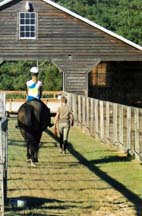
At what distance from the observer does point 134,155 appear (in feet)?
60.2

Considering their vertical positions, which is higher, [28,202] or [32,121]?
[32,121]

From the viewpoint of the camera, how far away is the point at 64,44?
3956 centimetres

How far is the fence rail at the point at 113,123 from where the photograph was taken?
1820cm

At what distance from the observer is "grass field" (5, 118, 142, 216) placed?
10852mm

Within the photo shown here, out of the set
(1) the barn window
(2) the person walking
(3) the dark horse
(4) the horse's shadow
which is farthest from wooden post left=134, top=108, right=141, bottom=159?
(1) the barn window

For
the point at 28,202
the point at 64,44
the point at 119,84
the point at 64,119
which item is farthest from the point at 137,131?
the point at 119,84

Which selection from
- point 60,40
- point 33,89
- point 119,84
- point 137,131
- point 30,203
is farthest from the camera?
point 119,84

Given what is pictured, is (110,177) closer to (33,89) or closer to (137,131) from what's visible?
(33,89)

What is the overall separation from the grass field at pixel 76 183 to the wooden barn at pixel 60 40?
61.5 feet

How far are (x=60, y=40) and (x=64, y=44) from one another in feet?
0.99

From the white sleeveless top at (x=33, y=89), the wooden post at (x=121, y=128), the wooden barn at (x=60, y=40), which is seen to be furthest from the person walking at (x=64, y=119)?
the wooden barn at (x=60, y=40)

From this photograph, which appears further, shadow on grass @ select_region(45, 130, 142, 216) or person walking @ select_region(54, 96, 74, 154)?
person walking @ select_region(54, 96, 74, 154)

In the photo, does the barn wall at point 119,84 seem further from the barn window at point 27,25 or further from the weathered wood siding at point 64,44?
the barn window at point 27,25

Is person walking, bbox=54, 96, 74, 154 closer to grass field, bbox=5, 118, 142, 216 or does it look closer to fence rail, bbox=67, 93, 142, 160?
grass field, bbox=5, 118, 142, 216
